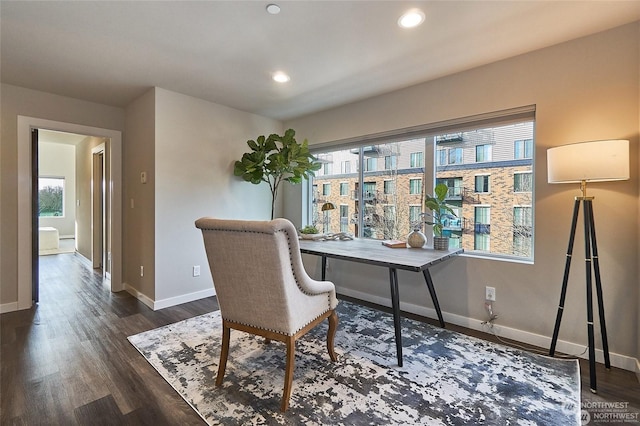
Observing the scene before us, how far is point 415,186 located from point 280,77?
1810mm

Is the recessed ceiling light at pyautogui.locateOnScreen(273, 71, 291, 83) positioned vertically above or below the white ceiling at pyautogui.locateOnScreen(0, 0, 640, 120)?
above

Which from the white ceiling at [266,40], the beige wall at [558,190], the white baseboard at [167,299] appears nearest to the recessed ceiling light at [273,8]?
the white ceiling at [266,40]

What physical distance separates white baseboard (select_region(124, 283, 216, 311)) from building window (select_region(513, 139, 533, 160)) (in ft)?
11.8

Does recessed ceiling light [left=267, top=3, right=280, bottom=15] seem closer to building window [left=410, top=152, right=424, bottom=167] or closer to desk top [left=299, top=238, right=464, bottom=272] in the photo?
desk top [left=299, top=238, right=464, bottom=272]

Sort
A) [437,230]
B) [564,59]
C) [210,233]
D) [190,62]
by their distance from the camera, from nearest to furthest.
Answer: [210,233], [564,59], [190,62], [437,230]

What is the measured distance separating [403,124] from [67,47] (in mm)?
3017

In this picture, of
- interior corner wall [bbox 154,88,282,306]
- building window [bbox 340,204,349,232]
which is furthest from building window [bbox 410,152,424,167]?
interior corner wall [bbox 154,88,282,306]

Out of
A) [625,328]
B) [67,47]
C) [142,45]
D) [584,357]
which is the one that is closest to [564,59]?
[625,328]

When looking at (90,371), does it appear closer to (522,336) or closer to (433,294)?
(433,294)

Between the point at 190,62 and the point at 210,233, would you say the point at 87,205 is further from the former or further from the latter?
the point at 210,233

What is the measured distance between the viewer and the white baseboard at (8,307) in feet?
9.88

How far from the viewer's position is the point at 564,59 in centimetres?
220

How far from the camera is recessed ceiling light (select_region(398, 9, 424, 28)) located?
73.1 inches

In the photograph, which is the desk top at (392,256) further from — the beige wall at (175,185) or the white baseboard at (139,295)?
the white baseboard at (139,295)
